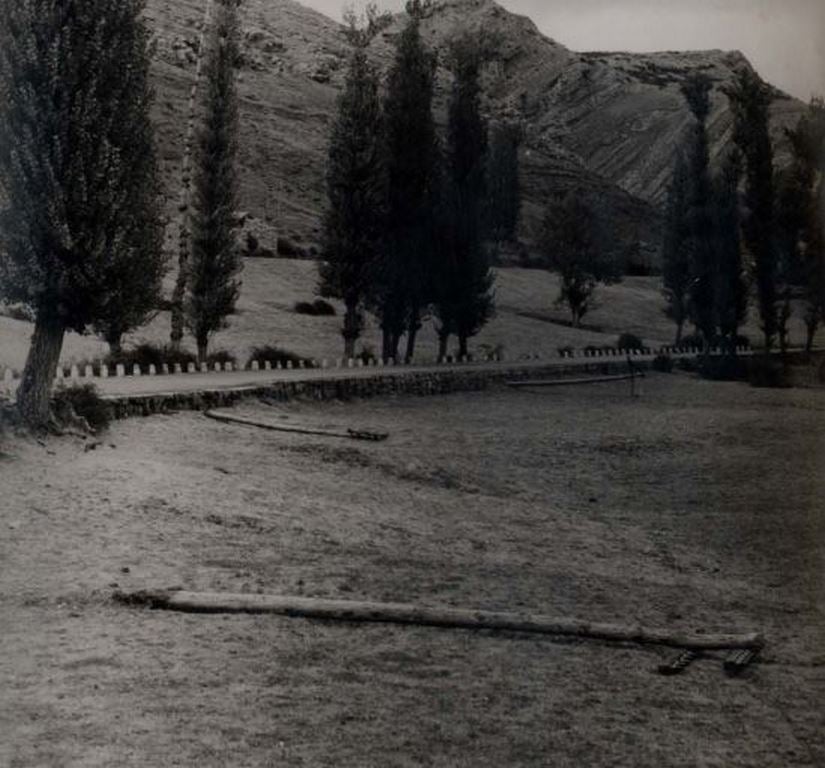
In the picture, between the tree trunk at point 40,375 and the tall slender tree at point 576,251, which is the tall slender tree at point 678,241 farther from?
the tree trunk at point 40,375

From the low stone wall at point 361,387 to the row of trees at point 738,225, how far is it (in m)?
8.24

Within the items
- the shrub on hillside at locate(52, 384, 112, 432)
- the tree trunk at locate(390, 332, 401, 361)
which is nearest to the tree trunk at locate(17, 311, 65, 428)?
the shrub on hillside at locate(52, 384, 112, 432)

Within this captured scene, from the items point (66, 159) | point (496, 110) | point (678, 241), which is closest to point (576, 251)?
point (678, 241)

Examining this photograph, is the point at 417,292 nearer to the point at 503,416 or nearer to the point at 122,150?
the point at 503,416

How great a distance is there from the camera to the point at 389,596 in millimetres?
11562

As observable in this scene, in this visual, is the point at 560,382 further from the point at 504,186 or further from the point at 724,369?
the point at 504,186

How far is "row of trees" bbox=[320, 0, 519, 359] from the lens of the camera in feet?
126

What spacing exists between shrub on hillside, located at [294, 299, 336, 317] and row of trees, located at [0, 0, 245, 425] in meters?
32.1

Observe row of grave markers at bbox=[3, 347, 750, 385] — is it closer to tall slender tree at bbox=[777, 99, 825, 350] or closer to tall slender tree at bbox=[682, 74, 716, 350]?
tall slender tree at bbox=[682, 74, 716, 350]

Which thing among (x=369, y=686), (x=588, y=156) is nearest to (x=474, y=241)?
(x=369, y=686)

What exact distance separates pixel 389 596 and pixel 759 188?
48.0 metres

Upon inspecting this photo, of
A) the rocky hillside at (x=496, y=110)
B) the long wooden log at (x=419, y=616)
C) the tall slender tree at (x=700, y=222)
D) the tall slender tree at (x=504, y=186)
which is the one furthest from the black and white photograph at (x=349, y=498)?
the tall slender tree at (x=504, y=186)

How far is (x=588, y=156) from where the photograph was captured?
168 meters

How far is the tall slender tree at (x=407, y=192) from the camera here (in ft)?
127
